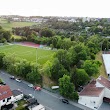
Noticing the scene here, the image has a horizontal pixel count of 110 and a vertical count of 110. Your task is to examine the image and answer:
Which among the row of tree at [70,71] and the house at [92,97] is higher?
the row of tree at [70,71]

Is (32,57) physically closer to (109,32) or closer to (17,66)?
(17,66)

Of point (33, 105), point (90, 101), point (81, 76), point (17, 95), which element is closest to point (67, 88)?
point (90, 101)

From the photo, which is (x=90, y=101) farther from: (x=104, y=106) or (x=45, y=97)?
(x=45, y=97)

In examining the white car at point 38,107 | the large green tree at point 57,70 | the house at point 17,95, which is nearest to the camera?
the white car at point 38,107

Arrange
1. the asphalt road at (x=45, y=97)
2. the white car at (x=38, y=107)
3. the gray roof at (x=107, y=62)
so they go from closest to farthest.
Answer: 1. the white car at (x=38, y=107)
2. the asphalt road at (x=45, y=97)
3. the gray roof at (x=107, y=62)

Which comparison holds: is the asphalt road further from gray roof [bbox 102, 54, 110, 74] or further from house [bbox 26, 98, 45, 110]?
gray roof [bbox 102, 54, 110, 74]

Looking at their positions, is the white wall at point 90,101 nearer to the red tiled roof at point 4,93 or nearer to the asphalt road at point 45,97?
the asphalt road at point 45,97

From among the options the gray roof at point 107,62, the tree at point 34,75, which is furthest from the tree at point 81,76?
the gray roof at point 107,62
